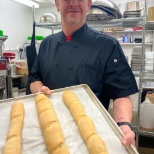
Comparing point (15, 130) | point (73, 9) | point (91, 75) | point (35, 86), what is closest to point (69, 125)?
point (15, 130)

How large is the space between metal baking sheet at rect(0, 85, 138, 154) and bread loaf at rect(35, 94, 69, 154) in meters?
0.02

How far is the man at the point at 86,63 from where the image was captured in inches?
39.4

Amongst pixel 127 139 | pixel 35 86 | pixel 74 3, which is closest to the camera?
pixel 127 139

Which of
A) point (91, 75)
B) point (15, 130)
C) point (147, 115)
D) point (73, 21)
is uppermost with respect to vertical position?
point (73, 21)

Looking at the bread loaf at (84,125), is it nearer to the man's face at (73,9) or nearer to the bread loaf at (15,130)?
the bread loaf at (15,130)

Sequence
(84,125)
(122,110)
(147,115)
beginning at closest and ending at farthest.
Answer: (84,125) → (122,110) → (147,115)

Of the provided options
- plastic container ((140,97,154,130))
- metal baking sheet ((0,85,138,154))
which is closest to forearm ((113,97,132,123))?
metal baking sheet ((0,85,138,154))

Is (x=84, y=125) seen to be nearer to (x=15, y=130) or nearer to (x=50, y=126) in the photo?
(x=50, y=126)

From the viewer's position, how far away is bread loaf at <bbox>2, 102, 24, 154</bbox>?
64 centimetres

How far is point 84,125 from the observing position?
0.73m

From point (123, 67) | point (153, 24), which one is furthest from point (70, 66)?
point (153, 24)

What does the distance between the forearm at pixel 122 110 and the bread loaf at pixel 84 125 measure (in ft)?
0.51

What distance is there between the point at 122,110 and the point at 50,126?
1.11 ft

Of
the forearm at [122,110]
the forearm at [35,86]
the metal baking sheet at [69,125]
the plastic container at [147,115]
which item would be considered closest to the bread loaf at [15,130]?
the metal baking sheet at [69,125]
